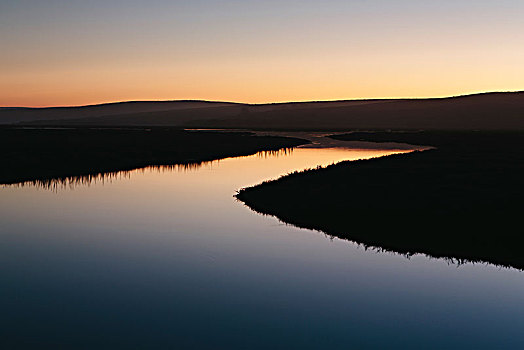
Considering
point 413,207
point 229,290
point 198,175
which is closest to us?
point 229,290

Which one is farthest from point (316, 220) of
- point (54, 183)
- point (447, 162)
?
point (447, 162)

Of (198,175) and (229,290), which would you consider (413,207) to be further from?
(198,175)

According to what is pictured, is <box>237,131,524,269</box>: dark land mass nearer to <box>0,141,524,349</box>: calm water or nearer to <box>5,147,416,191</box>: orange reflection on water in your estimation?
<box>0,141,524,349</box>: calm water

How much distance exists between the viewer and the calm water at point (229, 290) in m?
11.8

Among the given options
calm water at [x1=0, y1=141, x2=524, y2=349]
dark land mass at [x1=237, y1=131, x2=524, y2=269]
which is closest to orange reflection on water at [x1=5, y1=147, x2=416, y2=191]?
dark land mass at [x1=237, y1=131, x2=524, y2=269]

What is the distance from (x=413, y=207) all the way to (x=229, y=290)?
565 inches

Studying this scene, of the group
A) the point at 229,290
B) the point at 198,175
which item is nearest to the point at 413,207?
the point at 229,290

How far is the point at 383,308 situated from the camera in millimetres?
13336

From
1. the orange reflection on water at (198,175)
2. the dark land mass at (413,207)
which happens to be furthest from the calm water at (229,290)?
the orange reflection on water at (198,175)

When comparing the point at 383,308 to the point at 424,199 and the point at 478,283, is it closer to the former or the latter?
the point at 478,283

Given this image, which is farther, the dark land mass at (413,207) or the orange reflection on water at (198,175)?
the orange reflection on water at (198,175)

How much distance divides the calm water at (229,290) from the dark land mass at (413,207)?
62.7 inches

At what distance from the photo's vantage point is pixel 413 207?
26.3 m

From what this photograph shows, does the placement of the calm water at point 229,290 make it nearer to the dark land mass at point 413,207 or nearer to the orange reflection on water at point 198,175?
the dark land mass at point 413,207
